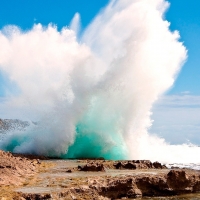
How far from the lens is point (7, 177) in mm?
17406

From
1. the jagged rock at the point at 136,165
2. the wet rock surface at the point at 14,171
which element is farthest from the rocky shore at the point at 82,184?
the jagged rock at the point at 136,165

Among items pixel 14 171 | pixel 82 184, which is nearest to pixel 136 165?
pixel 82 184

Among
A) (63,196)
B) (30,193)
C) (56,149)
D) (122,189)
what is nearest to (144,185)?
(122,189)

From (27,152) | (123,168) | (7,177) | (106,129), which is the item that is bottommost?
(7,177)

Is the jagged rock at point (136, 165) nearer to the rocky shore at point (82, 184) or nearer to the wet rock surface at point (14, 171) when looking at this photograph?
the rocky shore at point (82, 184)

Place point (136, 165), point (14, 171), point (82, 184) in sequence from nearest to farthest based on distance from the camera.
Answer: point (82, 184), point (14, 171), point (136, 165)

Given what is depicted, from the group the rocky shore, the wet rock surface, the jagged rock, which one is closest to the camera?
the rocky shore

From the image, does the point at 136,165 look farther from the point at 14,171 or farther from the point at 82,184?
the point at 14,171

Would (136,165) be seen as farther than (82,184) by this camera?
Yes

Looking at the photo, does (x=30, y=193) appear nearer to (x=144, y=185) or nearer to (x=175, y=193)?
(x=144, y=185)

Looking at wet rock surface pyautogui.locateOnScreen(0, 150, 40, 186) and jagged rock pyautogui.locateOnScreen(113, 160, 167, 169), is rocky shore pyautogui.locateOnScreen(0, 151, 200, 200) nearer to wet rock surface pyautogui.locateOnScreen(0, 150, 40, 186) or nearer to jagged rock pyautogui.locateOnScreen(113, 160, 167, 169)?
wet rock surface pyautogui.locateOnScreen(0, 150, 40, 186)

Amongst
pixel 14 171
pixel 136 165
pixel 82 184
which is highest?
pixel 136 165

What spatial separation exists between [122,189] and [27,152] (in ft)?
70.8

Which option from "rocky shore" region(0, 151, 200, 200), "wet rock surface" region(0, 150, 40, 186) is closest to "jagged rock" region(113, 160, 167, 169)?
"rocky shore" region(0, 151, 200, 200)
